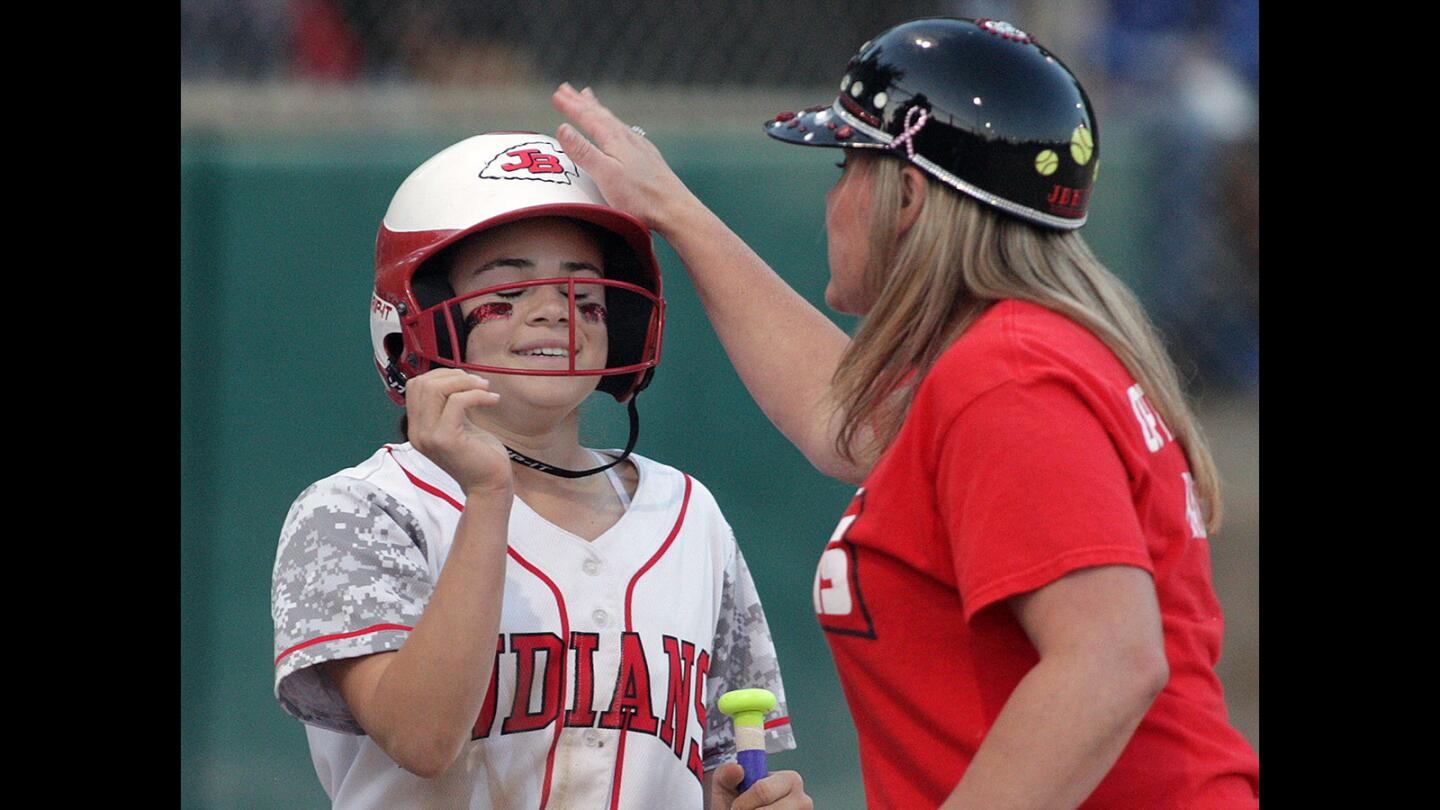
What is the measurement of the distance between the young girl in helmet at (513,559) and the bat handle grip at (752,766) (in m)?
0.02

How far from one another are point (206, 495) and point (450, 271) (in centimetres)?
225

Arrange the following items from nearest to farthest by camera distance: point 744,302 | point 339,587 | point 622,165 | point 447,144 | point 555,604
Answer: point 339,587, point 555,604, point 622,165, point 744,302, point 447,144

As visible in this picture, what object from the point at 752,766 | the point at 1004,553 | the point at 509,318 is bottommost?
the point at 752,766

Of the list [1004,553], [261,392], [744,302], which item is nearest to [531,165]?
[744,302]

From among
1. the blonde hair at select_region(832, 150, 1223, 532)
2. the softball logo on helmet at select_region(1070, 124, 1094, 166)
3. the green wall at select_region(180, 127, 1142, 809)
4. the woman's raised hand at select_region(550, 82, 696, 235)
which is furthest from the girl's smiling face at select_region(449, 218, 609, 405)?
the green wall at select_region(180, 127, 1142, 809)

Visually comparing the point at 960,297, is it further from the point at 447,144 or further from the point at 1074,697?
the point at 447,144

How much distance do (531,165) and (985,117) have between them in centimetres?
84

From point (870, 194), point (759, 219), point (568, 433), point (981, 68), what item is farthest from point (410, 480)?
point (759, 219)

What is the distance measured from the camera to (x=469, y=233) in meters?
2.49

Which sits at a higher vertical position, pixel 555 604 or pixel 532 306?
pixel 532 306

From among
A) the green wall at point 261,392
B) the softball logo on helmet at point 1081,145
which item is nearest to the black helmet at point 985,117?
the softball logo on helmet at point 1081,145

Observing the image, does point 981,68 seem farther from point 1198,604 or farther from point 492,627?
point 492,627

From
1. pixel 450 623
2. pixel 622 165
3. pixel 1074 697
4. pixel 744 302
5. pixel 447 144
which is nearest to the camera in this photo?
pixel 1074 697

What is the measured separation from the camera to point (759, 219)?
197 inches
